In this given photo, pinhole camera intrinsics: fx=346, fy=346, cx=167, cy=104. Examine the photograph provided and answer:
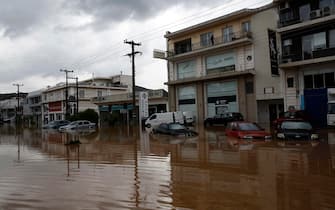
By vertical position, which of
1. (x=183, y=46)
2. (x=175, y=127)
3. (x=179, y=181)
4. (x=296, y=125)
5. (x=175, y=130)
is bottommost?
(x=179, y=181)

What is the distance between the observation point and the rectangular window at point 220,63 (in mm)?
41375

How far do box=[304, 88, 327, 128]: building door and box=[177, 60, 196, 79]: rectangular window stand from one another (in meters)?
16.9

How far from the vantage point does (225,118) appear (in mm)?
38375

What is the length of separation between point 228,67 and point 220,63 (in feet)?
4.73

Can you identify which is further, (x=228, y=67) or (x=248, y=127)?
(x=228, y=67)

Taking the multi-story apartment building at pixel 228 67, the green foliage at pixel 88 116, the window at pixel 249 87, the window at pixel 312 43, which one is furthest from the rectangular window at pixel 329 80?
the green foliage at pixel 88 116

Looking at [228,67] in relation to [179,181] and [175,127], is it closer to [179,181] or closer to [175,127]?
[175,127]

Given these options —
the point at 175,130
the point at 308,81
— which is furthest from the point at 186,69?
the point at 175,130

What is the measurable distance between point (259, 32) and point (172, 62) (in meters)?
14.2

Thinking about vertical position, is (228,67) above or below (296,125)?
above

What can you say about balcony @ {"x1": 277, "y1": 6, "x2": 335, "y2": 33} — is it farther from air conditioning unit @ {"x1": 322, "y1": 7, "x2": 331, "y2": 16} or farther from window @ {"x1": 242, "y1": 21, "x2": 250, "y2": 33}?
window @ {"x1": 242, "y1": 21, "x2": 250, "y2": 33}

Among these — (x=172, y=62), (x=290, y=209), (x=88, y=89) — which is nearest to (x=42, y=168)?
(x=290, y=209)

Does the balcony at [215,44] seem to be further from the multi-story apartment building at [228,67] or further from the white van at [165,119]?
the white van at [165,119]

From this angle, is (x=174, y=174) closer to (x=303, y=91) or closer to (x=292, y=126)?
(x=292, y=126)
